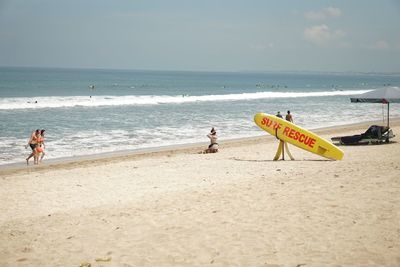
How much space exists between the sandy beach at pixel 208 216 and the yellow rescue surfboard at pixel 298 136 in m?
0.65

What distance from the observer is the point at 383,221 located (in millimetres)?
6680

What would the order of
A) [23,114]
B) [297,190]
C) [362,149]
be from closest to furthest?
[297,190], [362,149], [23,114]

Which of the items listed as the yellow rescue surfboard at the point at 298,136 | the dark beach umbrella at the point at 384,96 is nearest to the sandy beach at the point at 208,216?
the yellow rescue surfboard at the point at 298,136

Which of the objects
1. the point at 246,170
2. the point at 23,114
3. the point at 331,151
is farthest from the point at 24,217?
the point at 23,114

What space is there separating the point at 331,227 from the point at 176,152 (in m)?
11.0

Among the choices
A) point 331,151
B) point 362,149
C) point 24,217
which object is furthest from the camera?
point 362,149

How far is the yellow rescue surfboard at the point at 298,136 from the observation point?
13.1 metres

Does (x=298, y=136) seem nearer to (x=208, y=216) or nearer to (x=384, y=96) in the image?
(x=384, y=96)

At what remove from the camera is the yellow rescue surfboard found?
1314 centimetres

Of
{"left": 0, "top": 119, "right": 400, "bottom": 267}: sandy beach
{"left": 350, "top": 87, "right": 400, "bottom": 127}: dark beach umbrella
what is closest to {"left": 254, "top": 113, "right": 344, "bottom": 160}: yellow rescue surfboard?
{"left": 0, "top": 119, "right": 400, "bottom": 267}: sandy beach

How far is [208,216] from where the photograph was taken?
24.0 feet

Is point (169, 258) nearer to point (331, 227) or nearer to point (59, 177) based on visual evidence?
point (331, 227)

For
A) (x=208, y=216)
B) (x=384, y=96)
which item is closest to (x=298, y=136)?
(x=384, y=96)

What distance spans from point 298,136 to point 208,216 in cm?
724
